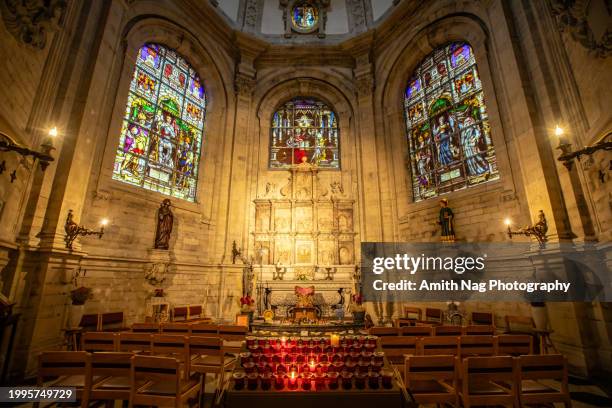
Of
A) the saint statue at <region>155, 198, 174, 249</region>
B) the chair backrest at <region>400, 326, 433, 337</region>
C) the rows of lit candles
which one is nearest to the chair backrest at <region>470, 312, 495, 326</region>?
the chair backrest at <region>400, 326, 433, 337</region>

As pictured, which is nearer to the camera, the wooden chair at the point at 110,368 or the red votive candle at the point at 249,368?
the red votive candle at the point at 249,368

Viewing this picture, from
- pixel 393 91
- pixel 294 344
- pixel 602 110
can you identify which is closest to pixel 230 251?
pixel 294 344

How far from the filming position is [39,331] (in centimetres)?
573

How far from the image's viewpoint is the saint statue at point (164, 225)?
955cm

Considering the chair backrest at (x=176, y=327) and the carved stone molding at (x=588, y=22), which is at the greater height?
the carved stone molding at (x=588, y=22)

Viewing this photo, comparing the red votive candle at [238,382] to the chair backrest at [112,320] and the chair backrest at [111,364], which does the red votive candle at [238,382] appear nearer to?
the chair backrest at [111,364]

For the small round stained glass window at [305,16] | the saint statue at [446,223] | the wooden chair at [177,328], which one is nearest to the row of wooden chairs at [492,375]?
the wooden chair at [177,328]

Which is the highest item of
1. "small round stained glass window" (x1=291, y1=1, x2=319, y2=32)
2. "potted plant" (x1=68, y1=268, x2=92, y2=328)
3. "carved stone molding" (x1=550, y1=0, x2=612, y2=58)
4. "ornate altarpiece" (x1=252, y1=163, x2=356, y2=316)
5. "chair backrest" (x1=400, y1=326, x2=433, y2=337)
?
"small round stained glass window" (x1=291, y1=1, x2=319, y2=32)

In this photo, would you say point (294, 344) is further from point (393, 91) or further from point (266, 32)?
point (266, 32)

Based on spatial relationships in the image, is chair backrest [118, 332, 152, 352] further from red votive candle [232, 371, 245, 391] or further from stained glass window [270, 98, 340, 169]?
stained glass window [270, 98, 340, 169]

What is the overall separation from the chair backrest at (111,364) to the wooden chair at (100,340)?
119 centimetres

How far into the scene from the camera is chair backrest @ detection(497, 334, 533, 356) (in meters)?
3.88

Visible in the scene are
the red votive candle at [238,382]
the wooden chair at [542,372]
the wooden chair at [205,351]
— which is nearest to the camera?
the red votive candle at [238,382]

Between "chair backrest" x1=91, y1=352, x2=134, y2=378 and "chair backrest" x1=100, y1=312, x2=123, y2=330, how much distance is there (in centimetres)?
481
